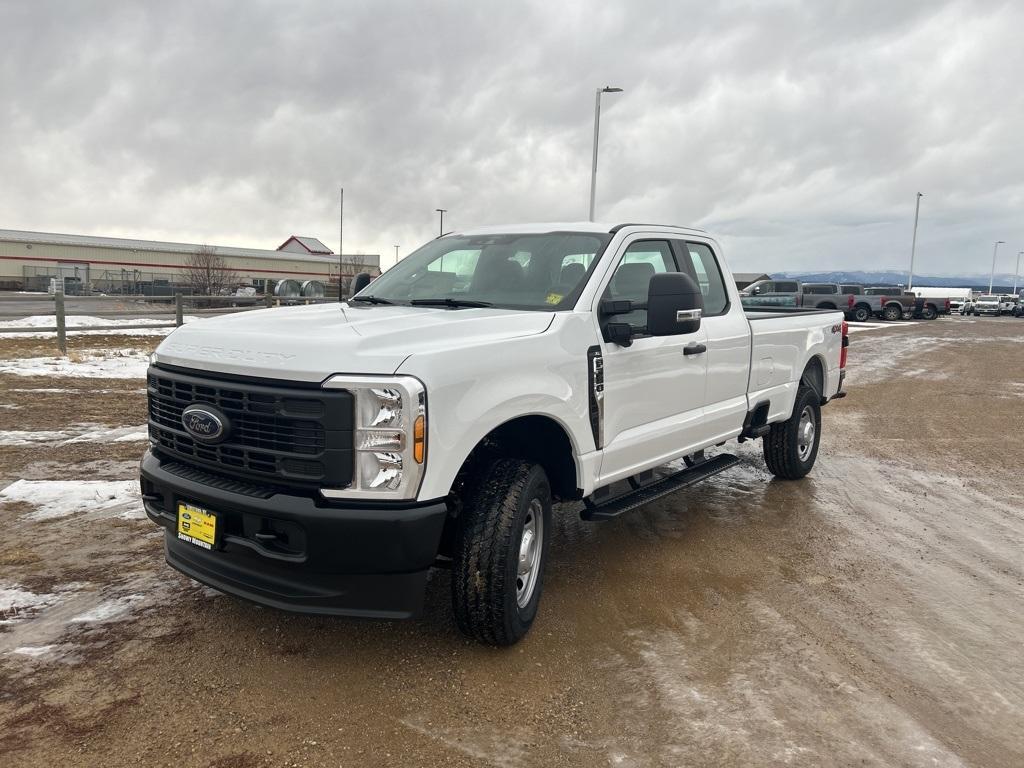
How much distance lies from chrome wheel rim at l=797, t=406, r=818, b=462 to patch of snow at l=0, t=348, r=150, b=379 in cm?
926

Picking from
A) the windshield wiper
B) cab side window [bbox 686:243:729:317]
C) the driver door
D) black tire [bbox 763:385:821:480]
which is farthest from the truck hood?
black tire [bbox 763:385:821:480]

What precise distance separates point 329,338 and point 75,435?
539 cm

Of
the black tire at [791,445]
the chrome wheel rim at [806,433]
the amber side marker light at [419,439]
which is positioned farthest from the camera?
the chrome wheel rim at [806,433]

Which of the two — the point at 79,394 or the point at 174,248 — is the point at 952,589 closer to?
the point at 79,394

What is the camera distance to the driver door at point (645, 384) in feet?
13.2

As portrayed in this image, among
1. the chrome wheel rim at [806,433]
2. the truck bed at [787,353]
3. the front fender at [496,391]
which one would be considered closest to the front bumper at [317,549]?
the front fender at [496,391]

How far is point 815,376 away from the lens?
6.87m

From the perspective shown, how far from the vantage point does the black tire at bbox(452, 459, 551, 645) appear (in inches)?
127

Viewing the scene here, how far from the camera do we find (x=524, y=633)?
11.6ft

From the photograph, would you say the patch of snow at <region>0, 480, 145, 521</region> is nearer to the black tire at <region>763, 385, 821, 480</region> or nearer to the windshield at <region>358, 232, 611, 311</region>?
the windshield at <region>358, 232, 611, 311</region>

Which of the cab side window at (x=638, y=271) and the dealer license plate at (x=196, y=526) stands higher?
the cab side window at (x=638, y=271)

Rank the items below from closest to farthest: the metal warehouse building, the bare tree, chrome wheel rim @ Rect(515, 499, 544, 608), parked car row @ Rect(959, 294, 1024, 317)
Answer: chrome wheel rim @ Rect(515, 499, 544, 608)
the bare tree
the metal warehouse building
parked car row @ Rect(959, 294, 1024, 317)

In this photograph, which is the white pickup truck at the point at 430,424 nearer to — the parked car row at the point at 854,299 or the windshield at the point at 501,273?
the windshield at the point at 501,273

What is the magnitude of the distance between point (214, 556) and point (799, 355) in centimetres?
480
